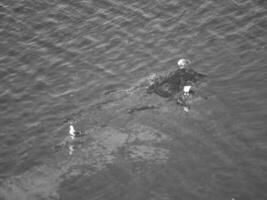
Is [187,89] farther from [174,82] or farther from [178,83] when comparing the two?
[174,82]

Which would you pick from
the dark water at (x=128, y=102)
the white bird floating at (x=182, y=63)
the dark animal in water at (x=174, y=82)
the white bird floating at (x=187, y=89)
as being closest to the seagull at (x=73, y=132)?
the dark water at (x=128, y=102)

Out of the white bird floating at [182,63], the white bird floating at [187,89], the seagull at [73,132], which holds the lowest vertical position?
the seagull at [73,132]

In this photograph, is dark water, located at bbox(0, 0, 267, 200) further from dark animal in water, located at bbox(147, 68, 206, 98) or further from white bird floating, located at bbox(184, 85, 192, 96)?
white bird floating, located at bbox(184, 85, 192, 96)

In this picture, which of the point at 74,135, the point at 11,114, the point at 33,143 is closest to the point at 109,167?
the point at 74,135

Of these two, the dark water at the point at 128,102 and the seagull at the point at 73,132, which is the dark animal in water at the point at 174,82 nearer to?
the dark water at the point at 128,102

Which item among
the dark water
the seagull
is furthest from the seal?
the seagull

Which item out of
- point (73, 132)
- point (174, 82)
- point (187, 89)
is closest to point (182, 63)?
point (174, 82)

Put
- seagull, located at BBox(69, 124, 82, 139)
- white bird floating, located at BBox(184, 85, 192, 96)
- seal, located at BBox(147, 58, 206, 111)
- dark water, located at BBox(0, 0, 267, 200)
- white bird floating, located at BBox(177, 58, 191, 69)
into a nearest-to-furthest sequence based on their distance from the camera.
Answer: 1. dark water, located at BBox(0, 0, 267, 200)
2. seagull, located at BBox(69, 124, 82, 139)
3. white bird floating, located at BBox(184, 85, 192, 96)
4. seal, located at BBox(147, 58, 206, 111)
5. white bird floating, located at BBox(177, 58, 191, 69)

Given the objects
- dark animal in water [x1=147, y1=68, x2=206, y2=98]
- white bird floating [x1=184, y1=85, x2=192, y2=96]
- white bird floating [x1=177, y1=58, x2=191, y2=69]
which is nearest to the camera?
white bird floating [x1=184, y1=85, x2=192, y2=96]
